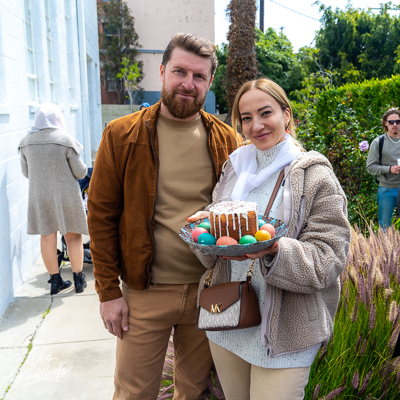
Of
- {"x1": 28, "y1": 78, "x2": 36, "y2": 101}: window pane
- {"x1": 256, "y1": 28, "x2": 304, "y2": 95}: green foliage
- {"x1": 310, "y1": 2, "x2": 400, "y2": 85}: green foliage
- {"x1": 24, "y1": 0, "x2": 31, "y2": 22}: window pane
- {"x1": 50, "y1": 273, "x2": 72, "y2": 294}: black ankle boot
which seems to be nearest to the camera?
{"x1": 50, "y1": 273, "x2": 72, "y2": 294}: black ankle boot

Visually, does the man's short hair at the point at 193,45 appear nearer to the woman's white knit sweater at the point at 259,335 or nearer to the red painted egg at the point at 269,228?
the woman's white knit sweater at the point at 259,335

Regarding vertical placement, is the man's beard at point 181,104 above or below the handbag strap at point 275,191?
above

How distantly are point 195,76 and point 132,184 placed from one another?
28.1 inches

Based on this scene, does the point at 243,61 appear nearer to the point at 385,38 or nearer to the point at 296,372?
the point at 296,372

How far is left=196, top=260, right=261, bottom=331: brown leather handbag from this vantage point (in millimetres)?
1859

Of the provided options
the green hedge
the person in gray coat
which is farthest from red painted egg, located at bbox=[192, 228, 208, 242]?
the green hedge

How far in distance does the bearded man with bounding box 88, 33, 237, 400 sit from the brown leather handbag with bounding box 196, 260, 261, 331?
424mm

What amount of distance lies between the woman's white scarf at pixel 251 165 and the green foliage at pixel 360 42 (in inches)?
1169

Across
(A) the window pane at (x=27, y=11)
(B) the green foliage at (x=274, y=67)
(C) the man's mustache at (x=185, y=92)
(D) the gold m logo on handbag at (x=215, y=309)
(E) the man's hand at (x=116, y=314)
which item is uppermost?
(B) the green foliage at (x=274, y=67)

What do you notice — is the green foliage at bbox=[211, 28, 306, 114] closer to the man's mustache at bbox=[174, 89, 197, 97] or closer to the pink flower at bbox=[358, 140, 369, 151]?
the pink flower at bbox=[358, 140, 369, 151]

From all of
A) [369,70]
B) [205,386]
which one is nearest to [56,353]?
[205,386]

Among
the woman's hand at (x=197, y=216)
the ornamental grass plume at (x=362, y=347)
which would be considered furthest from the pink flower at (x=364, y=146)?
the woman's hand at (x=197, y=216)

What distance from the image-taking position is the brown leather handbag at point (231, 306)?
6.10 ft

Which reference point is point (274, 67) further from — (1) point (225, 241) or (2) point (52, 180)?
(1) point (225, 241)
